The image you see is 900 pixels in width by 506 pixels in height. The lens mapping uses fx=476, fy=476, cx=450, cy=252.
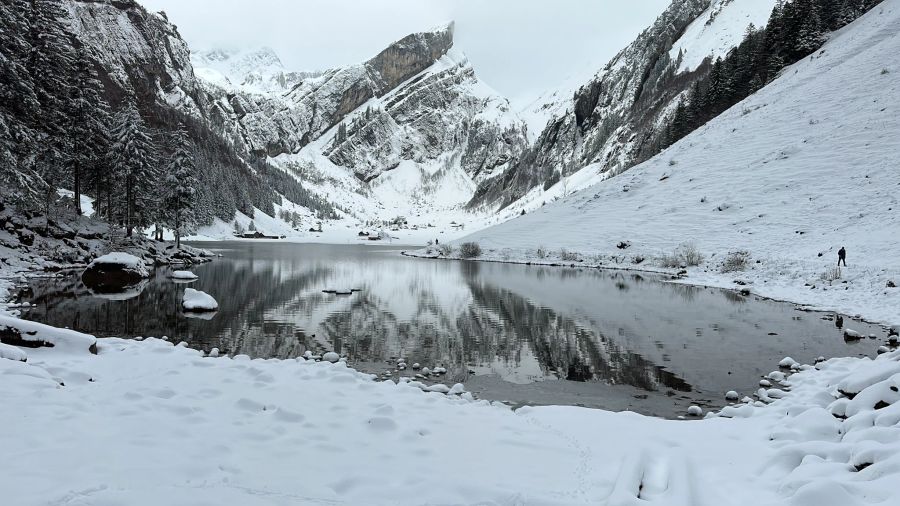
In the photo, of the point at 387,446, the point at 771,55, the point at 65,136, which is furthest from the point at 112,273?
the point at 771,55

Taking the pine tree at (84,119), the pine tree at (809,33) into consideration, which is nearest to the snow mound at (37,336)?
the pine tree at (84,119)

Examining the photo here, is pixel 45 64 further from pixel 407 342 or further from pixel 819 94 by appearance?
pixel 819 94

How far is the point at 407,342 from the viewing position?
55.6 ft

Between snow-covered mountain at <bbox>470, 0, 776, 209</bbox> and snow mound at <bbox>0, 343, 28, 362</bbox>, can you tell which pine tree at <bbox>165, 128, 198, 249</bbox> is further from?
snow-covered mountain at <bbox>470, 0, 776, 209</bbox>

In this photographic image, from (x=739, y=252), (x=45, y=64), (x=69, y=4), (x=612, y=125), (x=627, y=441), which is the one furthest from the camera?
(x=69, y=4)

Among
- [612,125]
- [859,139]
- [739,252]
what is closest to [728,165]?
[859,139]

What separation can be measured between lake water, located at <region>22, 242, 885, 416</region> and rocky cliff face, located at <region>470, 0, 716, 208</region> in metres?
79.0

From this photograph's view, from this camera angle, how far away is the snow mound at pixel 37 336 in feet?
32.7

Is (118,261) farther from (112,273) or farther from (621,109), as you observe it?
(621,109)

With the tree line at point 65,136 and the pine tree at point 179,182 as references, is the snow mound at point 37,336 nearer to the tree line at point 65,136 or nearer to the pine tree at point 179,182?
the tree line at point 65,136

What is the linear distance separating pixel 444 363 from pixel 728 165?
177 feet

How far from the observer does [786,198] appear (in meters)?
43.9

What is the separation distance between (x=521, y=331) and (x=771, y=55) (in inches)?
3279

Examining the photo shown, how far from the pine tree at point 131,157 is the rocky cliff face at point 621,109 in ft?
278
